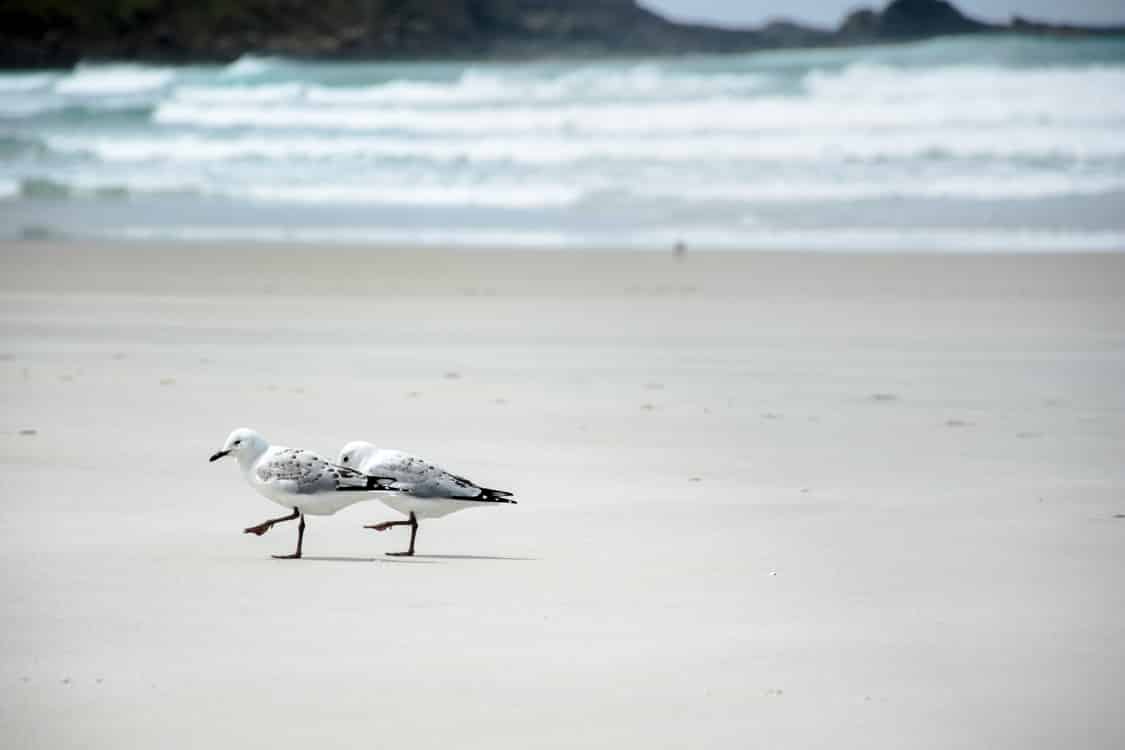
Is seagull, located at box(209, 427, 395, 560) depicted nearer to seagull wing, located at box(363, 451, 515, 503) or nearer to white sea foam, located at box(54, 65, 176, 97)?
seagull wing, located at box(363, 451, 515, 503)

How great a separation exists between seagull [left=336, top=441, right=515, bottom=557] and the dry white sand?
0.19m

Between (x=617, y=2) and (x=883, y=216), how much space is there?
32.8 metres

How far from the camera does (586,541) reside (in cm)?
632

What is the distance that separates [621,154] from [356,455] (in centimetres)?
2383

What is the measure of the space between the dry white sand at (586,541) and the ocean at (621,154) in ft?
30.6

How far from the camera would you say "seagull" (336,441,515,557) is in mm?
6031

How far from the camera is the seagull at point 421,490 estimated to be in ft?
19.8

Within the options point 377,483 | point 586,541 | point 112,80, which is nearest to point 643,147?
point 112,80

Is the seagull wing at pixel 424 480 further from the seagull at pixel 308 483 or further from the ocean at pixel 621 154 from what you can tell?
the ocean at pixel 621 154

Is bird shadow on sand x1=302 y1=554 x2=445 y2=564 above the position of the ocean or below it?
above

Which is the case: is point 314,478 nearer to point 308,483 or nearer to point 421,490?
point 308,483

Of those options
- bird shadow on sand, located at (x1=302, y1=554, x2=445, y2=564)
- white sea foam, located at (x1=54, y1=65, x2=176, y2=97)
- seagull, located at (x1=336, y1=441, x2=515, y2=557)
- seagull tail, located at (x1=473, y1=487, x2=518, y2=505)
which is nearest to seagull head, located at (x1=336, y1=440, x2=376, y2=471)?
seagull, located at (x1=336, y1=441, x2=515, y2=557)

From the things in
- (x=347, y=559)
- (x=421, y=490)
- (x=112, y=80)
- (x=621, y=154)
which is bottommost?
(x=112, y=80)

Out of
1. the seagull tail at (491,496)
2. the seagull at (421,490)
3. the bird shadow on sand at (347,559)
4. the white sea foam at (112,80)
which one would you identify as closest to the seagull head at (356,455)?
the seagull at (421,490)
